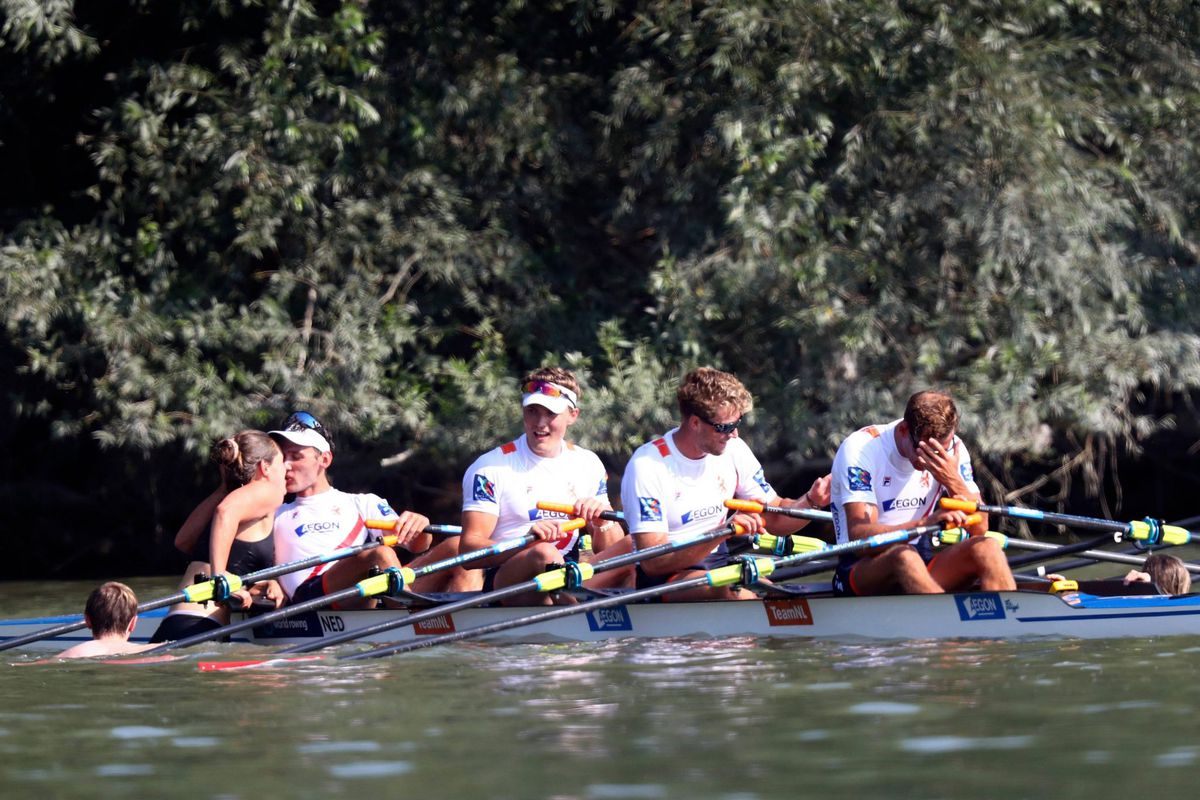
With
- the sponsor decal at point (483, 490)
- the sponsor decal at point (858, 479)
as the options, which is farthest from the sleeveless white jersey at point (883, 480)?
the sponsor decal at point (483, 490)

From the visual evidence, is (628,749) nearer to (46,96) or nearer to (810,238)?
(810,238)

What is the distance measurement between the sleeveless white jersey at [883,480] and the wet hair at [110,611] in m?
3.62

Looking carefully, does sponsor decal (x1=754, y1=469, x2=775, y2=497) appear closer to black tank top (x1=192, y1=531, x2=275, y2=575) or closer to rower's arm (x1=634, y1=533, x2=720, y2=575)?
rower's arm (x1=634, y1=533, x2=720, y2=575)

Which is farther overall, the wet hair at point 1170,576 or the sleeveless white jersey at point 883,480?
the wet hair at point 1170,576

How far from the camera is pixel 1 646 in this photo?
8.59 m

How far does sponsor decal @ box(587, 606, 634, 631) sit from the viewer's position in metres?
8.71

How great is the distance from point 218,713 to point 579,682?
1.49 m

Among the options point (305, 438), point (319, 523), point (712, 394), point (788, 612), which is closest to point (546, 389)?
point (712, 394)

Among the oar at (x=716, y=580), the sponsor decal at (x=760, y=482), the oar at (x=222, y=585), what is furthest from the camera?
the sponsor decal at (x=760, y=482)

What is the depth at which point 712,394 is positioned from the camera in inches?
328

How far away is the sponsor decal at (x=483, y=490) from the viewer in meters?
9.15

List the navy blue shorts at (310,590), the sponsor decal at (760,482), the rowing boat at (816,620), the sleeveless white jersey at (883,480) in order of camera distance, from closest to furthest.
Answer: the rowing boat at (816,620)
the sleeveless white jersey at (883,480)
the sponsor decal at (760,482)
the navy blue shorts at (310,590)

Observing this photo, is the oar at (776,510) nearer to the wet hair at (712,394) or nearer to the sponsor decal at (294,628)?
the wet hair at (712,394)

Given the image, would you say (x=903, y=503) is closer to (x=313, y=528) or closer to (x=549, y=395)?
(x=549, y=395)
